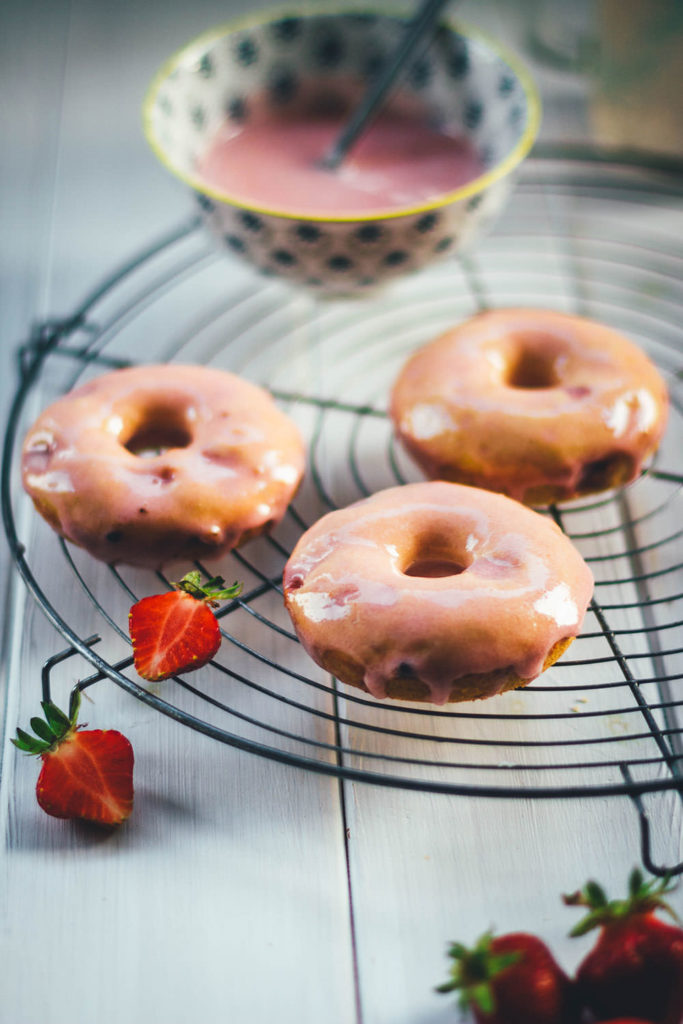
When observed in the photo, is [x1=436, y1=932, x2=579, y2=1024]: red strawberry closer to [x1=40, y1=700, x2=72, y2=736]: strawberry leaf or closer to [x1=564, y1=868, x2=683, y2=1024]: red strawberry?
[x1=564, y1=868, x2=683, y2=1024]: red strawberry

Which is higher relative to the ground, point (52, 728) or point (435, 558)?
point (435, 558)

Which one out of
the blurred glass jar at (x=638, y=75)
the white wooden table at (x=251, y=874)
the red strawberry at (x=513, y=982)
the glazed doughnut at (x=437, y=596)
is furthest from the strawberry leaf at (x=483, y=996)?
the blurred glass jar at (x=638, y=75)

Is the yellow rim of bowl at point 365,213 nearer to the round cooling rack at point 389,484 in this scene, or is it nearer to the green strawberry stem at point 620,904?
the round cooling rack at point 389,484

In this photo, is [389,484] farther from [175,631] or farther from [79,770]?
[79,770]

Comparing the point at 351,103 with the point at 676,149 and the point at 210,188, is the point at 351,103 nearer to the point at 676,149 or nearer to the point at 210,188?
the point at 210,188

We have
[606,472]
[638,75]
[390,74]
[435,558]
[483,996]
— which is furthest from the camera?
[638,75]

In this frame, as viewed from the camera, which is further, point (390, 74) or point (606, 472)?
point (390, 74)

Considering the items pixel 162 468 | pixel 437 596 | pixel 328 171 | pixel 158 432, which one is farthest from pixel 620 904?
pixel 328 171
